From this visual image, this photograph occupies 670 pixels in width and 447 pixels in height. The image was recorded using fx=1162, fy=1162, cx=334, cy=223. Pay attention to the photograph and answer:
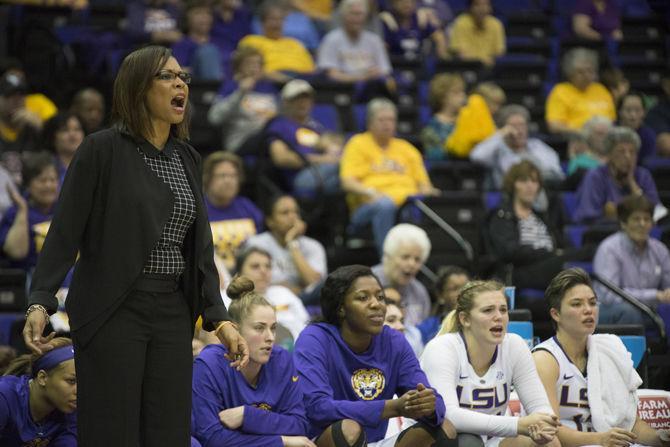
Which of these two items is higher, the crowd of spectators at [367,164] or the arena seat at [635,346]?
the crowd of spectators at [367,164]

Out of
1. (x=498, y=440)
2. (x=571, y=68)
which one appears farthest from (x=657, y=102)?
(x=498, y=440)

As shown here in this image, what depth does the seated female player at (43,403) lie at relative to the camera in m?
4.29

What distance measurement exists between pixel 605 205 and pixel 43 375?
487 cm

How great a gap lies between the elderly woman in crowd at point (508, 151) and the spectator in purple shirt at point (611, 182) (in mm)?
495

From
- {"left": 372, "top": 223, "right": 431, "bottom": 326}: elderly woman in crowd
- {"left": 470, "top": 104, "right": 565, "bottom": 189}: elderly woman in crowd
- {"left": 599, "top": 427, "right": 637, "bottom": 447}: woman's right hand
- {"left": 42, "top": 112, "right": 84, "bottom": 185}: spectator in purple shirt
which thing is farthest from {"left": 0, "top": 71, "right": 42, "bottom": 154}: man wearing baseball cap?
{"left": 599, "top": 427, "right": 637, "bottom": 447}: woman's right hand

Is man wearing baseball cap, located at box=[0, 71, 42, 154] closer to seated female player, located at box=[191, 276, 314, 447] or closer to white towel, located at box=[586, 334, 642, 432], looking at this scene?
seated female player, located at box=[191, 276, 314, 447]

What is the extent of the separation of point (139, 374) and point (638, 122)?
704 centimetres

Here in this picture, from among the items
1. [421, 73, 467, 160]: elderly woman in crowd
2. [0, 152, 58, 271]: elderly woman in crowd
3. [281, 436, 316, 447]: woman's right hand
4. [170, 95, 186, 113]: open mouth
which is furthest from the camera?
[421, 73, 467, 160]: elderly woman in crowd

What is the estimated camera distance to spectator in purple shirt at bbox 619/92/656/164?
9.38m

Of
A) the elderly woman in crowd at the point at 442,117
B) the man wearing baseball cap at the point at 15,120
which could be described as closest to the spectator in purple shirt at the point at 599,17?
the elderly woman in crowd at the point at 442,117

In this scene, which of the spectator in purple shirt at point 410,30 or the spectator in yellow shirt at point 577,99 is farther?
the spectator in purple shirt at point 410,30

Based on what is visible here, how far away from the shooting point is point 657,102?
10281 mm

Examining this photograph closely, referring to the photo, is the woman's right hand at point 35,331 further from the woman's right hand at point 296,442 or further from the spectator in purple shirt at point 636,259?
the spectator in purple shirt at point 636,259

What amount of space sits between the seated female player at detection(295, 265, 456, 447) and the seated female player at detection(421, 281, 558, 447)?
0.45ft
